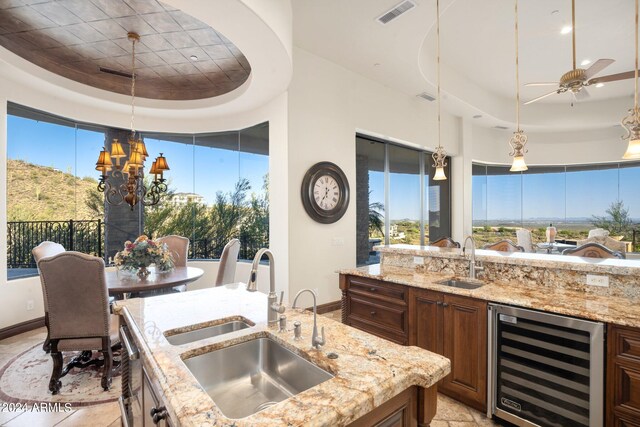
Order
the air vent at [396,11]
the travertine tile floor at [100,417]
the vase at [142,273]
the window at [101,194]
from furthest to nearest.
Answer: the window at [101,194], the vase at [142,273], the air vent at [396,11], the travertine tile floor at [100,417]

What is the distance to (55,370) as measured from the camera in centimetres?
266

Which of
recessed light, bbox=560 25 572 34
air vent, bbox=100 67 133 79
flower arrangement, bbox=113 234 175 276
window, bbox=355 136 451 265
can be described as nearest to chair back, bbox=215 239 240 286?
flower arrangement, bbox=113 234 175 276

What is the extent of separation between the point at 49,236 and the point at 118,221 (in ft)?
2.99

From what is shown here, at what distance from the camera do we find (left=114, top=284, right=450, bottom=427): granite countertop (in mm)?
903

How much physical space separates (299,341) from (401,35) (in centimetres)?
410

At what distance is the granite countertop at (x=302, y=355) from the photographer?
0.90 m

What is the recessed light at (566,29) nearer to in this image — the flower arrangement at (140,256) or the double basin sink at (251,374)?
the double basin sink at (251,374)

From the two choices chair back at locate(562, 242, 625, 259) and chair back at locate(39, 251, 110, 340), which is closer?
chair back at locate(39, 251, 110, 340)

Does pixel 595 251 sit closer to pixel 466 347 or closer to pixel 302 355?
pixel 466 347

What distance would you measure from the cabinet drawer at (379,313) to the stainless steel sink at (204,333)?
164 cm

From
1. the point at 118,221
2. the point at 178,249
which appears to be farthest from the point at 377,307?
the point at 118,221

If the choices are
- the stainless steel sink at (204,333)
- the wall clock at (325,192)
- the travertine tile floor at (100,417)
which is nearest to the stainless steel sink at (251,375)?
the stainless steel sink at (204,333)

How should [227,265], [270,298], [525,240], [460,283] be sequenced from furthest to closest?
[525,240]
[227,265]
[460,283]
[270,298]

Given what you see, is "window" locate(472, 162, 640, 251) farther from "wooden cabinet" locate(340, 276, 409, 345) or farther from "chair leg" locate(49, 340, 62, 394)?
"chair leg" locate(49, 340, 62, 394)
